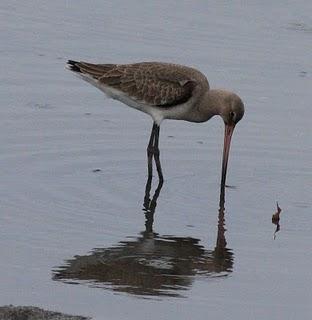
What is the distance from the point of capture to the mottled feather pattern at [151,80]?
40.7ft

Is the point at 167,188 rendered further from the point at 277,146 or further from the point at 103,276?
the point at 103,276

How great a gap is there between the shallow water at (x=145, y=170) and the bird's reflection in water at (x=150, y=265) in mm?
18

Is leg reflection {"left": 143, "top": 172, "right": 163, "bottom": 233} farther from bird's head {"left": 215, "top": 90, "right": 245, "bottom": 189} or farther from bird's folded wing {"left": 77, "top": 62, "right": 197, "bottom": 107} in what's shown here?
bird's folded wing {"left": 77, "top": 62, "right": 197, "bottom": 107}

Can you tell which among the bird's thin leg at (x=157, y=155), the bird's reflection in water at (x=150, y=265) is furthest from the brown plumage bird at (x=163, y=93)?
the bird's reflection in water at (x=150, y=265)

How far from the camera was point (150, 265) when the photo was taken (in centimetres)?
963

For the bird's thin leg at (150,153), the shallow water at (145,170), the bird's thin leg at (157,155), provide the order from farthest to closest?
the bird's thin leg at (150,153)
the bird's thin leg at (157,155)
the shallow water at (145,170)

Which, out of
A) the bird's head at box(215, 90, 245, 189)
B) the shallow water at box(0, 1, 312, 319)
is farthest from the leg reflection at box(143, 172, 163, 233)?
the bird's head at box(215, 90, 245, 189)

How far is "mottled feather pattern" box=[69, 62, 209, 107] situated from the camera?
488 inches

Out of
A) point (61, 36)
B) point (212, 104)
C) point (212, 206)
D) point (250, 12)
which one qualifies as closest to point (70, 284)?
point (212, 206)

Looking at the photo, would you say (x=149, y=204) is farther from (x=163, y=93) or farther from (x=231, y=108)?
(x=163, y=93)

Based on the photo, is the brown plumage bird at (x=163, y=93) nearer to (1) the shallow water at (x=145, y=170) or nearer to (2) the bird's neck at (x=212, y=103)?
(2) the bird's neck at (x=212, y=103)

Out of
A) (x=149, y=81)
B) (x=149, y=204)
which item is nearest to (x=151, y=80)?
(x=149, y=81)

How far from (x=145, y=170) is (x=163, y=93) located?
2.29 feet

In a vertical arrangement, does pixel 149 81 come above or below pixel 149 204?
above
